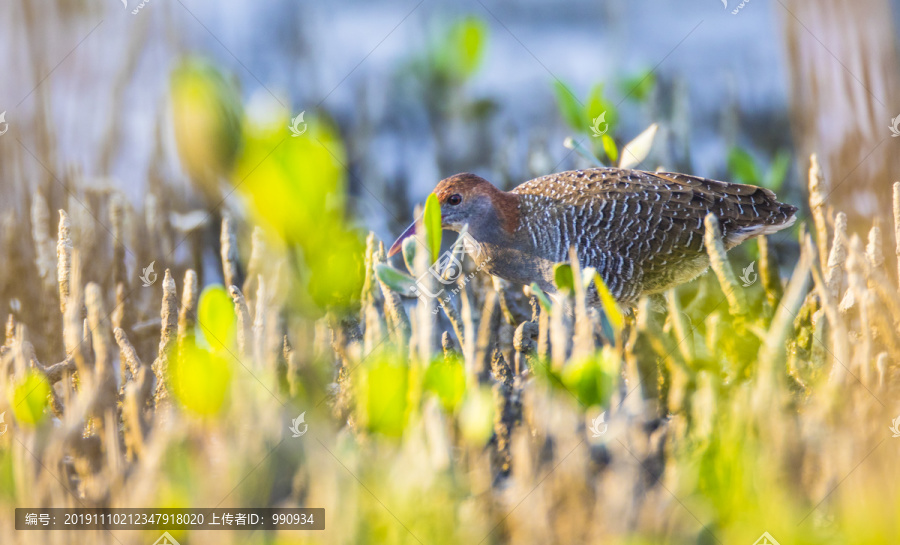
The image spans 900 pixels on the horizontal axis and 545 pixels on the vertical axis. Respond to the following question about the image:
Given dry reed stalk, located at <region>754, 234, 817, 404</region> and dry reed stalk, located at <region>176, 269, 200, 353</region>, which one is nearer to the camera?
dry reed stalk, located at <region>754, 234, 817, 404</region>

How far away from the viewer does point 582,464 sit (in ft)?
4.16

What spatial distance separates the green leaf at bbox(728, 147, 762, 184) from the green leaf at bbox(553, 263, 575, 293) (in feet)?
4.10

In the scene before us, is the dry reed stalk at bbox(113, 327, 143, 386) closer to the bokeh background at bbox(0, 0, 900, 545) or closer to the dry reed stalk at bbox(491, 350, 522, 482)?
the bokeh background at bbox(0, 0, 900, 545)
